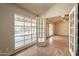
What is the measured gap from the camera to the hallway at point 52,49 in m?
1.89

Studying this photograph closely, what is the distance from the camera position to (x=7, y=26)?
1.86 m

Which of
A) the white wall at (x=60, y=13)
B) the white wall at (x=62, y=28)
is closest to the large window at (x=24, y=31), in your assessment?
the white wall at (x=60, y=13)

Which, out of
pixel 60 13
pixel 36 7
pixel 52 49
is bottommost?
pixel 52 49

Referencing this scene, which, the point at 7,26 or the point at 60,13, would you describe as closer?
the point at 7,26

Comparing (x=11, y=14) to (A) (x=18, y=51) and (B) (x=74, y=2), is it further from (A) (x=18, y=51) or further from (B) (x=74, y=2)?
(B) (x=74, y=2)

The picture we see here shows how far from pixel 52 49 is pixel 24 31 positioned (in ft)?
2.16

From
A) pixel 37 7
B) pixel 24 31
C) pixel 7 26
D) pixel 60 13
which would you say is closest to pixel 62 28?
pixel 60 13

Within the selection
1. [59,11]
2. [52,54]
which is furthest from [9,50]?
[59,11]

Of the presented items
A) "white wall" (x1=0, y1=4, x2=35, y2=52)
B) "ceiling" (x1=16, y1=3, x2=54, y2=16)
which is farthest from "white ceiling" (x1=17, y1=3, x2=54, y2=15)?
"white wall" (x1=0, y1=4, x2=35, y2=52)

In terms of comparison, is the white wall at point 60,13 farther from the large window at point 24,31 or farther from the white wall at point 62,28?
the large window at point 24,31

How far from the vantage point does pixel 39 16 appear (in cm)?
201

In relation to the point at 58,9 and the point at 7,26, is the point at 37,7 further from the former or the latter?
the point at 7,26

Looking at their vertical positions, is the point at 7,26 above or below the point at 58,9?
below

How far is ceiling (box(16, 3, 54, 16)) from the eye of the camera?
5.99 feet
